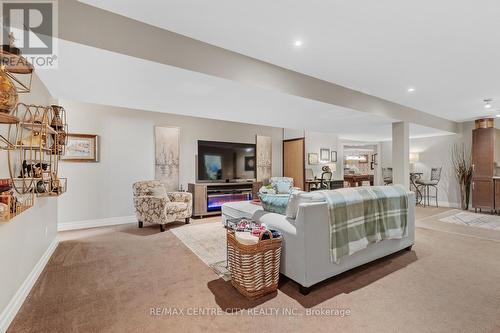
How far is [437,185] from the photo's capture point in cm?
724

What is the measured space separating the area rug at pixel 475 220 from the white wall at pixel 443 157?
1.38 m

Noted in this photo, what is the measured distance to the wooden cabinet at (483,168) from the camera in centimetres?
573

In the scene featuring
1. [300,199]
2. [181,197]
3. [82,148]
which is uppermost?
[82,148]

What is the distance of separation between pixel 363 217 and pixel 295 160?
169 inches

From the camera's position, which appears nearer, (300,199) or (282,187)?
(300,199)

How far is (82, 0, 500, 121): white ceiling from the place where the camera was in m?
1.96

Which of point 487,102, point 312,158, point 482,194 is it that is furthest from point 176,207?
point 482,194

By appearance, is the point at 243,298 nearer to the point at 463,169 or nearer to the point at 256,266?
the point at 256,266

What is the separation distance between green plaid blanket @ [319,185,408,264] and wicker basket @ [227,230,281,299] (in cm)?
56

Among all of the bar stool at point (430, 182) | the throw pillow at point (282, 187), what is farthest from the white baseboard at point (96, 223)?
the bar stool at point (430, 182)

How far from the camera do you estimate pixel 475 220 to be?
16.5 feet

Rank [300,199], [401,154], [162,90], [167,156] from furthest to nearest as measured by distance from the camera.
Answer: [167,156]
[401,154]
[162,90]
[300,199]

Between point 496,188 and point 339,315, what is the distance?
650 cm

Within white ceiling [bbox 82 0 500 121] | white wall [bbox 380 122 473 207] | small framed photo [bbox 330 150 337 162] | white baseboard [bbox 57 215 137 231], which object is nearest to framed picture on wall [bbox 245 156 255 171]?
white baseboard [bbox 57 215 137 231]
